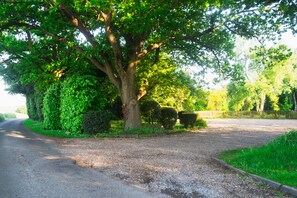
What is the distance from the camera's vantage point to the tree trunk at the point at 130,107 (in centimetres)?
1667

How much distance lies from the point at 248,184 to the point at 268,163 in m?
1.72

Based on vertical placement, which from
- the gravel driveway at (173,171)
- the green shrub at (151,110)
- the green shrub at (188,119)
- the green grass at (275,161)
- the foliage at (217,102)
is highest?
the foliage at (217,102)

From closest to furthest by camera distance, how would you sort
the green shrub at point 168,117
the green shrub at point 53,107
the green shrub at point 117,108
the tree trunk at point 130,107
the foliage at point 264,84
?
the tree trunk at point 130,107
the green shrub at point 168,117
the green shrub at point 53,107
the green shrub at point 117,108
the foliage at point 264,84

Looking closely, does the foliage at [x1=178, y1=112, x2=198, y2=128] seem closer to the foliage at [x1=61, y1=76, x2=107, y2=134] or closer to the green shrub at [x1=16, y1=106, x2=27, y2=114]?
the foliage at [x1=61, y1=76, x2=107, y2=134]

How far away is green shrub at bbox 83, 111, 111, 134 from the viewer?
629 inches

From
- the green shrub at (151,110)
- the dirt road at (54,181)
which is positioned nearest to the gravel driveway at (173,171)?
the dirt road at (54,181)

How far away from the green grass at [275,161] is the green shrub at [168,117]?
9.71m

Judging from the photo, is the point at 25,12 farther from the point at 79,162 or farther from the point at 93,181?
the point at 93,181

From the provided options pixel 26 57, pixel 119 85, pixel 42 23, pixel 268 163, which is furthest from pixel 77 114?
pixel 268 163

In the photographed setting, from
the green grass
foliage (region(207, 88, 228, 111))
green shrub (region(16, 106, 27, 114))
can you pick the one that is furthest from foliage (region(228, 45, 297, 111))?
green shrub (region(16, 106, 27, 114))

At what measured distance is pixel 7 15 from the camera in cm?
1442

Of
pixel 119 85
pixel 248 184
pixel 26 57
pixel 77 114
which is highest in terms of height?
pixel 26 57

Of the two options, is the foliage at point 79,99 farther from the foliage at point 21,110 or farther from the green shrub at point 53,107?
Result: the foliage at point 21,110

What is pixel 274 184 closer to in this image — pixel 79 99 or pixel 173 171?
pixel 173 171
